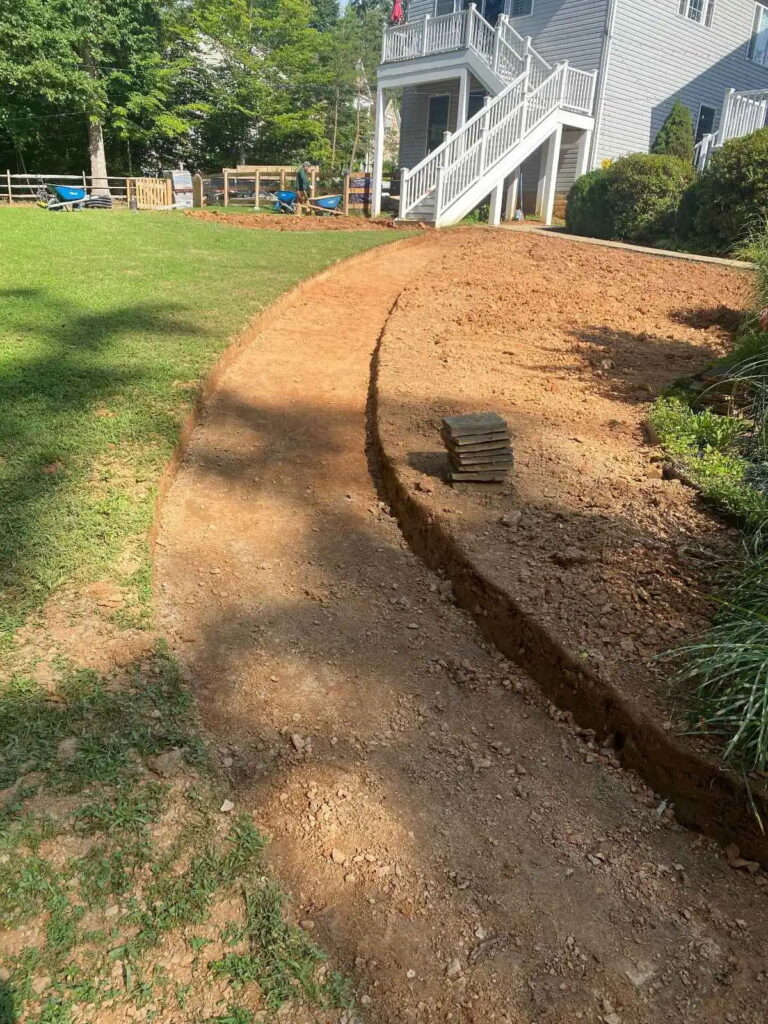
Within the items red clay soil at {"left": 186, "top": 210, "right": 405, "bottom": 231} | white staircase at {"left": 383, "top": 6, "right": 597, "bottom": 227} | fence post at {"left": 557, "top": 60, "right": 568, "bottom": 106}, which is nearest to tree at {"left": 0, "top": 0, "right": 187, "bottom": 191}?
red clay soil at {"left": 186, "top": 210, "right": 405, "bottom": 231}

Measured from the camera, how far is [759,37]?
21.5 meters

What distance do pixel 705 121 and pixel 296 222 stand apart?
1308 centimetres

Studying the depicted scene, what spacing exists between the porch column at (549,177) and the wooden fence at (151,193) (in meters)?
11.0

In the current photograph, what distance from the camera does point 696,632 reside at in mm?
2971

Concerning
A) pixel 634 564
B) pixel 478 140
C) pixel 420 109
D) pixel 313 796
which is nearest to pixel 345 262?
pixel 478 140

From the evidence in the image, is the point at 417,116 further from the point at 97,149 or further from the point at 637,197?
the point at 97,149

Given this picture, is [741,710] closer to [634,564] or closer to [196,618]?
[634,564]

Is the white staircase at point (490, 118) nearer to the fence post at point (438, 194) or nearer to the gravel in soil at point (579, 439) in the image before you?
the fence post at point (438, 194)

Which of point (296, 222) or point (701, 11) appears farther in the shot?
point (701, 11)

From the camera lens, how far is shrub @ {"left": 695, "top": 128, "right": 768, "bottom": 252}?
1124 cm

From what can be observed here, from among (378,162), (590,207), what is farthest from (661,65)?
(378,162)

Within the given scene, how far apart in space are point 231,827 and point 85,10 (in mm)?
28126

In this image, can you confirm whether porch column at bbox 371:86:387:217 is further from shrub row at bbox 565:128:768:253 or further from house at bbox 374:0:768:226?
shrub row at bbox 565:128:768:253

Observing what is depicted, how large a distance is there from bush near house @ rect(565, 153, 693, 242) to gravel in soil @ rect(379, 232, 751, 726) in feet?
13.2
